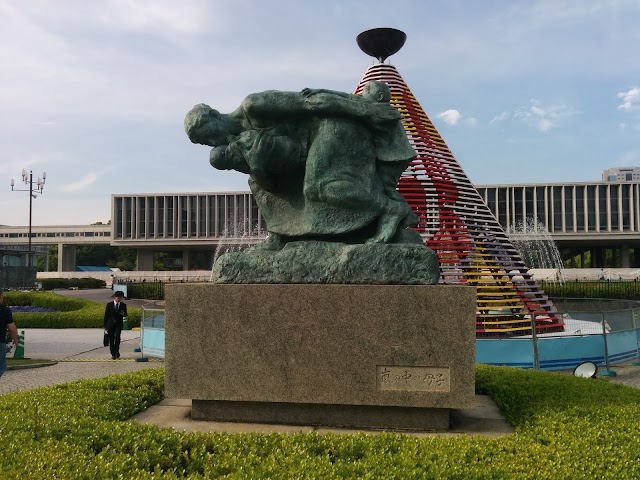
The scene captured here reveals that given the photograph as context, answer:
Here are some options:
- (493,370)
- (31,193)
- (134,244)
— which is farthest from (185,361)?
(134,244)

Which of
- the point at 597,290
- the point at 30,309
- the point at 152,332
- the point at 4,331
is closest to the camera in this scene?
the point at 4,331

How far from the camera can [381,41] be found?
1382 cm

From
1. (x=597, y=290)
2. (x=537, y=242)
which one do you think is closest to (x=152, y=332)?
(x=597, y=290)

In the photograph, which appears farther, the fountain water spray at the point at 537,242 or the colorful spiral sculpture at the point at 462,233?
the fountain water spray at the point at 537,242

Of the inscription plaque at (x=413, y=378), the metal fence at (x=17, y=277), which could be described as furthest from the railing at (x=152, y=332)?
the metal fence at (x=17, y=277)

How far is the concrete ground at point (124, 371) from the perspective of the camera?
4254mm

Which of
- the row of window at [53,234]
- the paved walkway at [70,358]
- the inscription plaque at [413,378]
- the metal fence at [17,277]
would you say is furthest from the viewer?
the row of window at [53,234]

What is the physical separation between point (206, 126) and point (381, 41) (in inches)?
395

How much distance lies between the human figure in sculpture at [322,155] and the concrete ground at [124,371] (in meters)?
1.60

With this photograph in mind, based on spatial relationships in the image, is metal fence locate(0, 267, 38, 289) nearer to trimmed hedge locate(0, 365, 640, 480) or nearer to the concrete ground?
the concrete ground

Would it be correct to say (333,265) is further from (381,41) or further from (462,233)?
(381,41)

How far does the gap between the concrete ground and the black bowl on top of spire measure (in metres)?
8.99

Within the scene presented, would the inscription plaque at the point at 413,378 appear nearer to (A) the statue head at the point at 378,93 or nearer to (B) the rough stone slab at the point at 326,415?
(B) the rough stone slab at the point at 326,415

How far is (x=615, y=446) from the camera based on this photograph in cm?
352
